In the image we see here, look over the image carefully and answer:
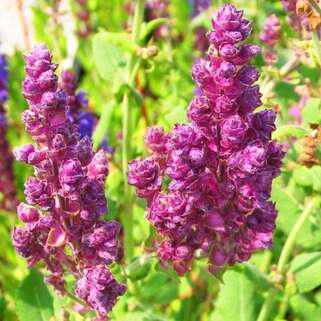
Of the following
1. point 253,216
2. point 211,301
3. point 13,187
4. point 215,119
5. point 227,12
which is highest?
point 227,12

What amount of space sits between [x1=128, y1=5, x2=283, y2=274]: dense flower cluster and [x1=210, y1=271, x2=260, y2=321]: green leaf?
40 cm

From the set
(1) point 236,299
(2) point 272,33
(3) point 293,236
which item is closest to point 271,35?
(2) point 272,33

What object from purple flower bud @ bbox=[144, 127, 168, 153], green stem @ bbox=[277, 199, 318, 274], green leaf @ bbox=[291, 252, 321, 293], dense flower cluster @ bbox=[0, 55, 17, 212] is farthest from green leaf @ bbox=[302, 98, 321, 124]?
dense flower cluster @ bbox=[0, 55, 17, 212]

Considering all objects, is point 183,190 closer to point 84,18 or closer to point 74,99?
point 74,99

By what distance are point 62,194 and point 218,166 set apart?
0.40 meters

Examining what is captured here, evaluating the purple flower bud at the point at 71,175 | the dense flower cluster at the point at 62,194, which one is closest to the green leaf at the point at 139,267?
the dense flower cluster at the point at 62,194

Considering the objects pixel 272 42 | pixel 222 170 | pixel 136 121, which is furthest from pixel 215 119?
pixel 136 121

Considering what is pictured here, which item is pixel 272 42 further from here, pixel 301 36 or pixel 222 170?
pixel 222 170

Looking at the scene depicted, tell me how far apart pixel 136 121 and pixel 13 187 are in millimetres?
776

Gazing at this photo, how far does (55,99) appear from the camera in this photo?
69.1 inches

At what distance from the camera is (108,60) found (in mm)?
3088

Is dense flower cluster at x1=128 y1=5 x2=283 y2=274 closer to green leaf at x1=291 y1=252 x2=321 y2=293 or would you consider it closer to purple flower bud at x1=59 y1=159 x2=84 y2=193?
purple flower bud at x1=59 y1=159 x2=84 y2=193

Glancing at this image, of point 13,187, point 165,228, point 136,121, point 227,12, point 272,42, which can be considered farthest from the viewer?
point 136,121

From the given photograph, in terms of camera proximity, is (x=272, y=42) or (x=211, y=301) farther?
(x=211, y=301)
